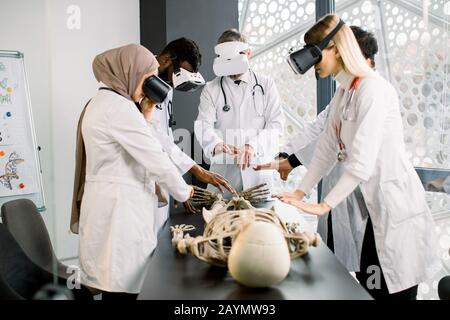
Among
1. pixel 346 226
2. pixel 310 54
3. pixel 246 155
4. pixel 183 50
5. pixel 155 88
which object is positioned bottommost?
pixel 346 226

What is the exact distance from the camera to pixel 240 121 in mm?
2758

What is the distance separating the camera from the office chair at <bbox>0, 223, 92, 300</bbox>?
1501 millimetres

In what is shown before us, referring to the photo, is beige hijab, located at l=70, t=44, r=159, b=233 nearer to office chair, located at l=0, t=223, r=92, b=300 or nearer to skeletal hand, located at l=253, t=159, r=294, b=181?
office chair, located at l=0, t=223, r=92, b=300

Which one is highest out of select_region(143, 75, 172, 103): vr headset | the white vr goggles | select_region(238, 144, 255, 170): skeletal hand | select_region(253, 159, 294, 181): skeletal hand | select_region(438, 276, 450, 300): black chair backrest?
the white vr goggles

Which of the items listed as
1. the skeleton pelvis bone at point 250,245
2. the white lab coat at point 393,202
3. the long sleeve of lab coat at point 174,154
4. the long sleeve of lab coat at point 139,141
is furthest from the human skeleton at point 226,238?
the long sleeve of lab coat at point 174,154

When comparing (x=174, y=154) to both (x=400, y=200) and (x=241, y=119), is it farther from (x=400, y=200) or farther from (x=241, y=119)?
(x=400, y=200)

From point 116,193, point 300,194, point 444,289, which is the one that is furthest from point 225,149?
point 444,289

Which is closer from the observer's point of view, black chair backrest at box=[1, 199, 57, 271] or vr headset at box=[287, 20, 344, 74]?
vr headset at box=[287, 20, 344, 74]

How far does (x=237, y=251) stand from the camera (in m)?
1.04

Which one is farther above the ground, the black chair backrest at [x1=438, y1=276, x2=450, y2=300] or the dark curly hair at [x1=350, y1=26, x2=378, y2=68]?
the dark curly hair at [x1=350, y1=26, x2=378, y2=68]

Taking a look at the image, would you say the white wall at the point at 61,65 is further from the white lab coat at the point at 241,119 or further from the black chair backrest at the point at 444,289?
the black chair backrest at the point at 444,289

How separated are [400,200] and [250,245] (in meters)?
0.79

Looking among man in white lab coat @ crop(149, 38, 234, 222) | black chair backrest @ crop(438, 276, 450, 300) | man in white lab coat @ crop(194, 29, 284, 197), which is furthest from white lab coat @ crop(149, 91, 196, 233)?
black chair backrest @ crop(438, 276, 450, 300)

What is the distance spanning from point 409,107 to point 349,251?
1386 mm
